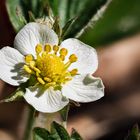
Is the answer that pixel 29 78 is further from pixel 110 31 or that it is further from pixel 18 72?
pixel 110 31

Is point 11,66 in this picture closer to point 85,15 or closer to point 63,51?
point 63,51

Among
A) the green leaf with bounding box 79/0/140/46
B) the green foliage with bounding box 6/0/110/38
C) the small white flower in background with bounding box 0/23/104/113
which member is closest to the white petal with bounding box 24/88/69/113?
the small white flower in background with bounding box 0/23/104/113

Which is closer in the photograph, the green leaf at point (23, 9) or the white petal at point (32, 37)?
the white petal at point (32, 37)

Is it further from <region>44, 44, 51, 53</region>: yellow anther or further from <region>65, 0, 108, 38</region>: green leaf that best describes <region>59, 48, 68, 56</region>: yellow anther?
<region>65, 0, 108, 38</region>: green leaf

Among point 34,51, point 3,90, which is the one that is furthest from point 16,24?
point 3,90

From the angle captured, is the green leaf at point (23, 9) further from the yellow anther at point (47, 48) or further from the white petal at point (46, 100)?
the white petal at point (46, 100)

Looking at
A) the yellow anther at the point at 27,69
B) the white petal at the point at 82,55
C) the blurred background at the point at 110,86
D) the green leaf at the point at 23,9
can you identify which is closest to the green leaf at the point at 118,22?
the blurred background at the point at 110,86
